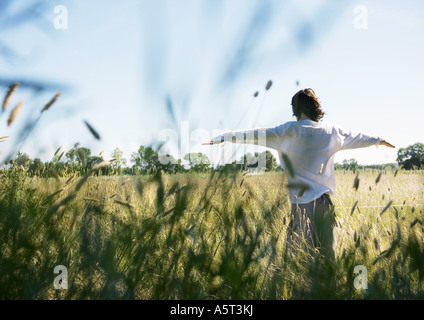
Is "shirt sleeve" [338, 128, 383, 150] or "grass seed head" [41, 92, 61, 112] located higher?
"shirt sleeve" [338, 128, 383, 150]

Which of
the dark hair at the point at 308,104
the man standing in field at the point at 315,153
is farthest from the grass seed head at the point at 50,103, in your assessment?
the dark hair at the point at 308,104

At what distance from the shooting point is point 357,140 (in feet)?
9.18

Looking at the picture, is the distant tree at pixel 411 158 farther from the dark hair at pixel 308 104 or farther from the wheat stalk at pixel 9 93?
the wheat stalk at pixel 9 93

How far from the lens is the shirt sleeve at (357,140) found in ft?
Result: 9.10

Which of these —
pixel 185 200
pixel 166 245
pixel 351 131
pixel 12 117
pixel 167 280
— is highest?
pixel 351 131

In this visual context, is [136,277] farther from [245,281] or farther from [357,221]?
[357,221]

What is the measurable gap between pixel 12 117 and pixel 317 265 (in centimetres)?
103

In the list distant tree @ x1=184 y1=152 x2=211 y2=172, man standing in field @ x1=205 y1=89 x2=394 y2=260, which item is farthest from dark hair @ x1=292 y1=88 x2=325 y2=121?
distant tree @ x1=184 y1=152 x2=211 y2=172

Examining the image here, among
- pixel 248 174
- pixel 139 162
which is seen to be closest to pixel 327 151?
pixel 248 174

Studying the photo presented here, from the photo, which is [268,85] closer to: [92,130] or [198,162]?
[198,162]

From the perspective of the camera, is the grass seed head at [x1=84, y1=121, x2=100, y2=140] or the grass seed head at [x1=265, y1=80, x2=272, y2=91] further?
the grass seed head at [x1=265, y1=80, x2=272, y2=91]

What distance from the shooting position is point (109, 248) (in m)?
1.01

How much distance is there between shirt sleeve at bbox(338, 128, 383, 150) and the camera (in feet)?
9.10

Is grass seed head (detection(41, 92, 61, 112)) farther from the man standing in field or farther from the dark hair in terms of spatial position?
the dark hair
